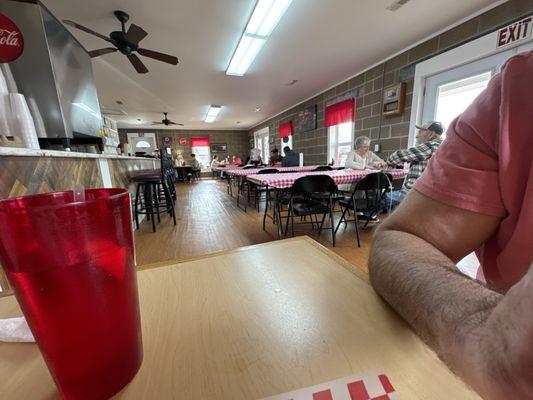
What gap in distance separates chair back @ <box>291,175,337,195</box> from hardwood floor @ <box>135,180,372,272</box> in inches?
24.2

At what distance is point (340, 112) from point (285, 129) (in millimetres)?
2743

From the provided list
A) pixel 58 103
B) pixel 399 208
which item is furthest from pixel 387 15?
pixel 58 103

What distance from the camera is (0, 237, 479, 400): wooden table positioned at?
25 cm

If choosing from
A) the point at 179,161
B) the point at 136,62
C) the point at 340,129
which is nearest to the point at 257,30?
the point at 136,62

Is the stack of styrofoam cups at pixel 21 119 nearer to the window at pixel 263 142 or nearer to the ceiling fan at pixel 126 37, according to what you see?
the ceiling fan at pixel 126 37

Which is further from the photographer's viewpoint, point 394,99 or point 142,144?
point 142,144

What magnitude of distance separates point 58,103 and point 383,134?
406cm

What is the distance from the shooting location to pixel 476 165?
0.43m

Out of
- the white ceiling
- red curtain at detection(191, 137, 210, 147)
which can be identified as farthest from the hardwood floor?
red curtain at detection(191, 137, 210, 147)

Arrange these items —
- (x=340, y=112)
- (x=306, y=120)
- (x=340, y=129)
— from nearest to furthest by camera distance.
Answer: (x=340, y=112)
(x=340, y=129)
(x=306, y=120)

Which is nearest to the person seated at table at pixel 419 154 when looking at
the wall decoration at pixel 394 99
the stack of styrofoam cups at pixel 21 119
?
the wall decoration at pixel 394 99

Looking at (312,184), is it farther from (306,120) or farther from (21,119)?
(306,120)

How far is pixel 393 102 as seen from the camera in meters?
3.29

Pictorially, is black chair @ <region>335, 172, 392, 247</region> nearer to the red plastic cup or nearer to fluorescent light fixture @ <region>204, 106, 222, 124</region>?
the red plastic cup
